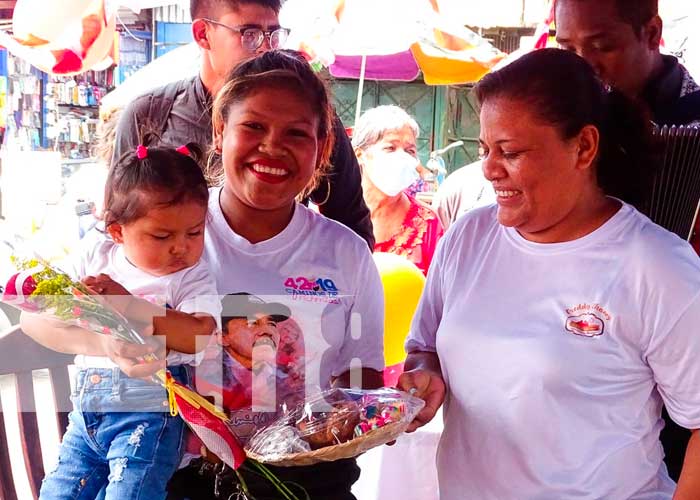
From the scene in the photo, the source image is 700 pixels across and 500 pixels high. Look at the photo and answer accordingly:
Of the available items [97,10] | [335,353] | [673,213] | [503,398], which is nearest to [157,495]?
[335,353]

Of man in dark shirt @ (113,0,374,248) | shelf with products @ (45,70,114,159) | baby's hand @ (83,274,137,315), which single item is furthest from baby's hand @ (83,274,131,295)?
shelf with products @ (45,70,114,159)

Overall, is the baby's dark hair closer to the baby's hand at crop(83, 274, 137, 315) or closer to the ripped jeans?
the baby's hand at crop(83, 274, 137, 315)

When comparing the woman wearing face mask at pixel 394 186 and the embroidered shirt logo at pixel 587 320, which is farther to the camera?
the woman wearing face mask at pixel 394 186

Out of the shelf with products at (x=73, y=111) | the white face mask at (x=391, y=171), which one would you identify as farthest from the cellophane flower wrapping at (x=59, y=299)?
the shelf with products at (x=73, y=111)

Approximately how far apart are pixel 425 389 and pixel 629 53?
1.23 m

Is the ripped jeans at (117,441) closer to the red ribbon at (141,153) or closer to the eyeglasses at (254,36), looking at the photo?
the red ribbon at (141,153)

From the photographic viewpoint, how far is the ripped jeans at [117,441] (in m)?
1.84

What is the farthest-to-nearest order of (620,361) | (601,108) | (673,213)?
(673,213) < (601,108) < (620,361)

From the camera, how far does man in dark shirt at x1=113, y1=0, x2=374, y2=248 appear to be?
8.64ft

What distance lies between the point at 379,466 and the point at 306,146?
158 cm

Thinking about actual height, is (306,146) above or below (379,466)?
above

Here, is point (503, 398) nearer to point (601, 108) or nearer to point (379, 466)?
point (601, 108)

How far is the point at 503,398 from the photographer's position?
5.77 feet

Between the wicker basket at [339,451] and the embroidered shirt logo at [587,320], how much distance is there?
439mm
